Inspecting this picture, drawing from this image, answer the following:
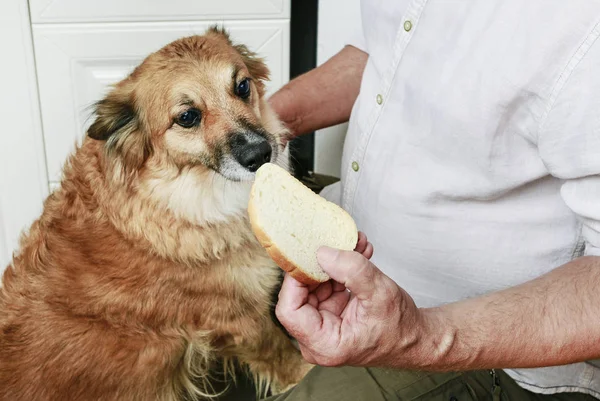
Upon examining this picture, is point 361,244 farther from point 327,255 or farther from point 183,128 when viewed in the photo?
point 183,128

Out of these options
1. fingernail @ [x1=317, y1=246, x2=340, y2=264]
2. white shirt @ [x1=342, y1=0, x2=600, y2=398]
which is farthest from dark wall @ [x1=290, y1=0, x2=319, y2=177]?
fingernail @ [x1=317, y1=246, x2=340, y2=264]

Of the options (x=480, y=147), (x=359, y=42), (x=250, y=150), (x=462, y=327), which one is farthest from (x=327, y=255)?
(x=359, y=42)

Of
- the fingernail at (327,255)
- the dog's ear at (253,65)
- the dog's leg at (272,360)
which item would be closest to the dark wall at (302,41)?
the dog's ear at (253,65)

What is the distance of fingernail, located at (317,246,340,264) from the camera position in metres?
0.79

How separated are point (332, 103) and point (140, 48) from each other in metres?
0.72

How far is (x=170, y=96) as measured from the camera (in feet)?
4.23

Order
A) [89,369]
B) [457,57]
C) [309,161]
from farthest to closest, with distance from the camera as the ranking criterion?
[309,161], [89,369], [457,57]

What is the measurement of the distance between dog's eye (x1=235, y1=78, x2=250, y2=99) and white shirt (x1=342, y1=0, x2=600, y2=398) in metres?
0.28

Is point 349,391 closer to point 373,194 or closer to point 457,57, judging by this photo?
point 373,194

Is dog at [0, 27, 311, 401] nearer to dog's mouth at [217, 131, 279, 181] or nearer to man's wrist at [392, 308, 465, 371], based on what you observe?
dog's mouth at [217, 131, 279, 181]

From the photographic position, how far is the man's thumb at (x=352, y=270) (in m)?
0.78

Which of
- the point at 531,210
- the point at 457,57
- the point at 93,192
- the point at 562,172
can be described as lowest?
the point at 93,192

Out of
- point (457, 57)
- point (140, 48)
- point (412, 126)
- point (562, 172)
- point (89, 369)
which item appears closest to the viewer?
point (562, 172)

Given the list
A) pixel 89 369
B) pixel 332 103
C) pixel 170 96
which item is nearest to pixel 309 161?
pixel 332 103
